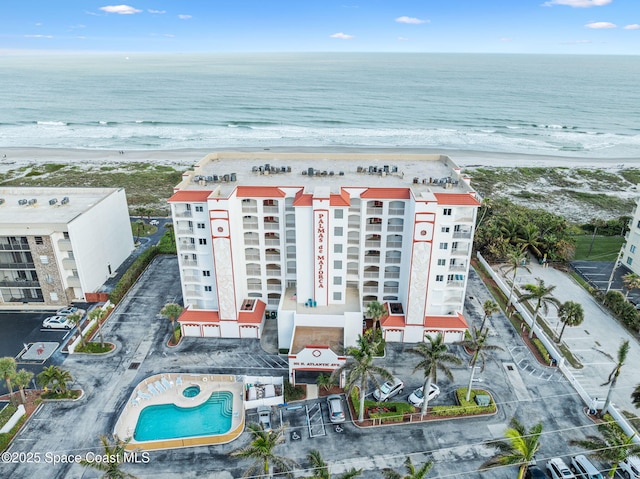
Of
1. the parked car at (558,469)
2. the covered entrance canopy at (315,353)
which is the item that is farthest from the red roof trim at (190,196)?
the parked car at (558,469)

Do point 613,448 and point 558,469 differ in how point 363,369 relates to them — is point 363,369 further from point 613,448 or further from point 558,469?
point 613,448

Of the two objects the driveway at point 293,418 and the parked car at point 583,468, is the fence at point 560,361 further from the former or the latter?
the parked car at point 583,468

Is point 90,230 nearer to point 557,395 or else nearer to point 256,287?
point 256,287

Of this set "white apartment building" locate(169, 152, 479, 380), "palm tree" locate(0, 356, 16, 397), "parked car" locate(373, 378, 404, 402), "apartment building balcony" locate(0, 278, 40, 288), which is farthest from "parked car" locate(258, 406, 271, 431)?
"apartment building balcony" locate(0, 278, 40, 288)

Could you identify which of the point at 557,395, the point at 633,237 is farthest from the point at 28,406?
the point at 633,237

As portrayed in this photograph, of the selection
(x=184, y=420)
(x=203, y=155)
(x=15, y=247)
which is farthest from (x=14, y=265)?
(x=203, y=155)
